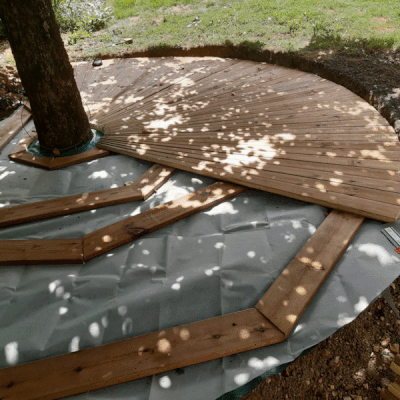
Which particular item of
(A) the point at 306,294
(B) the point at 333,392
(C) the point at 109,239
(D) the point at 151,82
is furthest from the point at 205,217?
(D) the point at 151,82

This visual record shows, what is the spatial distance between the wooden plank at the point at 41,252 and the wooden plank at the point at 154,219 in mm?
94

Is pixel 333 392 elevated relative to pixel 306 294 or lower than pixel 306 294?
lower

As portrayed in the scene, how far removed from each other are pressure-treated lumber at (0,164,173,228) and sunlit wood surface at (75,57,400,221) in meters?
0.38

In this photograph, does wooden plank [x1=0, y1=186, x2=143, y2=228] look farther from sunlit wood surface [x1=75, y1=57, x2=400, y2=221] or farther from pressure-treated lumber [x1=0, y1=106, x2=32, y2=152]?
pressure-treated lumber [x1=0, y1=106, x2=32, y2=152]

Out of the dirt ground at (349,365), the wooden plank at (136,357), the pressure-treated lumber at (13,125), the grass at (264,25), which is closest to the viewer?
the wooden plank at (136,357)

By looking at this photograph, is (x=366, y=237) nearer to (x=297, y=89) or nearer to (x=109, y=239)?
(x=109, y=239)

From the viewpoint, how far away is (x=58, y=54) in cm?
352

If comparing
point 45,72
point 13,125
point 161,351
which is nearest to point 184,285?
point 161,351

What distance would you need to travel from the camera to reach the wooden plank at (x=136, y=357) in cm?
182

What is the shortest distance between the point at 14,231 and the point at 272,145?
108 inches

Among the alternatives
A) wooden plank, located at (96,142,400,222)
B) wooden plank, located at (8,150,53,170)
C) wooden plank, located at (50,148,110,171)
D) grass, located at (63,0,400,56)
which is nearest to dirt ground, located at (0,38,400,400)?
wooden plank, located at (96,142,400,222)

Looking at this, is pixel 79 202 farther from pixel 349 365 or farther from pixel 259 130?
pixel 349 365

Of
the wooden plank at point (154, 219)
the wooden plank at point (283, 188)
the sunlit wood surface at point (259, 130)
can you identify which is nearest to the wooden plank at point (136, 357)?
the wooden plank at point (154, 219)

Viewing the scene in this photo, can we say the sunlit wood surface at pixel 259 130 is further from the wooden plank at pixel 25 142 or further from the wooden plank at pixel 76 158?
the wooden plank at pixel 25 142
